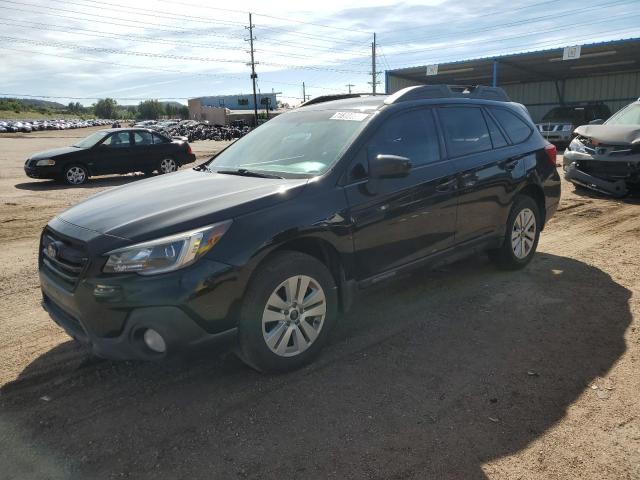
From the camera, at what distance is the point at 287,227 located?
3.21 m

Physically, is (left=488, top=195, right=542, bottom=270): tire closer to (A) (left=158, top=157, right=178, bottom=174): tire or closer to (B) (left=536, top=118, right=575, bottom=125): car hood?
(A) (left=158, top=157, right=178, bottom=174): tire

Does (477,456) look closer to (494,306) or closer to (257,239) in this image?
(257,239)

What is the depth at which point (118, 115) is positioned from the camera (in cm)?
17238

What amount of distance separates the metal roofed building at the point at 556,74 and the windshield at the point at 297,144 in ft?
82.8

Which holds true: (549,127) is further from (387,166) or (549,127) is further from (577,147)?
(387,166)

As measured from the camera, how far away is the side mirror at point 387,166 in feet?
11.8

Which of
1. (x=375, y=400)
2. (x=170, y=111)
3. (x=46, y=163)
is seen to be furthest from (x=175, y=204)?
(x=170, y=111)

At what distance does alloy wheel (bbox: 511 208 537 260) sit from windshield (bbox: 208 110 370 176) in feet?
7.38

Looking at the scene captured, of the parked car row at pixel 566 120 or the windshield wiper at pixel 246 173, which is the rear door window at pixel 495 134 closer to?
the windshield wiper at pixel 246 173

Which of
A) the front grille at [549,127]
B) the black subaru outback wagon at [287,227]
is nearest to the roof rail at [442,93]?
the black subaru outback wagon at [287,227]

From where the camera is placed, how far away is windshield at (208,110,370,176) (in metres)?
3.81

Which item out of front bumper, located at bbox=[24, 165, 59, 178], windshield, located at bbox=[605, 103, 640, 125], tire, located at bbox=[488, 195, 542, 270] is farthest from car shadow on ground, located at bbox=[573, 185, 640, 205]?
front bumper, located at bbox=[24, 165, 59, 178]

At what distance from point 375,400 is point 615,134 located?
8179 millimetres

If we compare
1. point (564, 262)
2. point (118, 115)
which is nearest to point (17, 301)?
point (564, 262)
